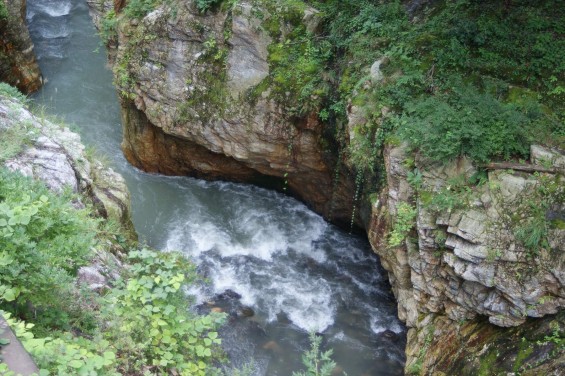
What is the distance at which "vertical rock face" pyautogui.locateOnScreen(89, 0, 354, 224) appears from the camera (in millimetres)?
10844

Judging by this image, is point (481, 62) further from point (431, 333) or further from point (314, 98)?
point (431, 333)

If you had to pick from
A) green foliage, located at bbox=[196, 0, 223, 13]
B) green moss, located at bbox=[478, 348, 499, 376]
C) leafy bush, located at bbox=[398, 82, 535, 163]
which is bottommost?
green moss, located at bbox=[478, 348, 499, 376]

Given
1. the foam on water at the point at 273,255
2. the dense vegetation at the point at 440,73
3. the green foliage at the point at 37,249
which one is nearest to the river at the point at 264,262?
the foam on water at the point at 273,255

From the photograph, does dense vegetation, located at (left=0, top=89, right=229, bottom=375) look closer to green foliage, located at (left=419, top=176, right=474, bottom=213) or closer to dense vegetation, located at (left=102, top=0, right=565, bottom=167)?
green foliage, located at (left=419, top=176, right=474, bottom=213)

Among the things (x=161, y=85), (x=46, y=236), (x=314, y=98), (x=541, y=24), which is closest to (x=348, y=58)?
(x=314, y=98)

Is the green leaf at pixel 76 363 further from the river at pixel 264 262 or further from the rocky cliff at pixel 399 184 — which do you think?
the river at pixel 264 262

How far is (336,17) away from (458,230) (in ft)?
17.4

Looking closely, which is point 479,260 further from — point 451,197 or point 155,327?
point 155,327

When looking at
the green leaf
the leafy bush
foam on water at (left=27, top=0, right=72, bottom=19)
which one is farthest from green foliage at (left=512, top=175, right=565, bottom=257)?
foam on water at (left=27, top=0, right=72, bottom=19)

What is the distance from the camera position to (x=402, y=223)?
8.25m

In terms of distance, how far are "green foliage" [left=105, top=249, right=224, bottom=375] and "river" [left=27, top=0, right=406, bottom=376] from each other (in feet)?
16.6

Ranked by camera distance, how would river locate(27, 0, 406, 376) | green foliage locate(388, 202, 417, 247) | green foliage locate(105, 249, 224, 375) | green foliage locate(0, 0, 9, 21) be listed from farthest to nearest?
green foliage locate(0, 0, 9, 21) → river locate(27, 0, 406, 376) → green foliage locate(388, 202, 417, 247) → green foliage locate(105, 249, 224, 375)

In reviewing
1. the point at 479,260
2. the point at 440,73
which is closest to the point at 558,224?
the point at 479,260

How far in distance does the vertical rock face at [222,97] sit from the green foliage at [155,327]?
21.2ft
